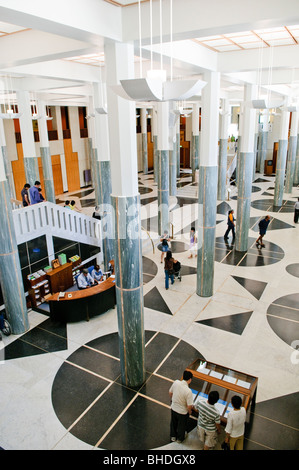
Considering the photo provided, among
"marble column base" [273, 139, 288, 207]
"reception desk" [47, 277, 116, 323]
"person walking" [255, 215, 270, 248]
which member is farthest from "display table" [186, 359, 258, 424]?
"marble column base" [273, 139, 288, 207]

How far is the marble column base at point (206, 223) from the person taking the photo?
9.52 metres

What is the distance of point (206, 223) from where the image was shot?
966 cm

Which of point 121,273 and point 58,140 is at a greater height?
point 58,140

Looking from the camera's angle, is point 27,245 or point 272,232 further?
point 272,232

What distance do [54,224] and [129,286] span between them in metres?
5.68

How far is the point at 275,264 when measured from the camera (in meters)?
12.5

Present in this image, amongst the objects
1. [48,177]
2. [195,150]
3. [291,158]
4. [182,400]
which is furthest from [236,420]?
[195,150]

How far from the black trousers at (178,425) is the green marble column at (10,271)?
483 centimetres

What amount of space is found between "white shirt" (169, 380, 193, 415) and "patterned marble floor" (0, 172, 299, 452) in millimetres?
805

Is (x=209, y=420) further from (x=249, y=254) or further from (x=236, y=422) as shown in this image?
(x=249, y=254)

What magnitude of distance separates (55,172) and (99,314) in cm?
1731

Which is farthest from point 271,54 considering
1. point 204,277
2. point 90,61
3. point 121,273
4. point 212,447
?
point 212,447

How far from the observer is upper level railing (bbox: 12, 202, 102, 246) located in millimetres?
10209
